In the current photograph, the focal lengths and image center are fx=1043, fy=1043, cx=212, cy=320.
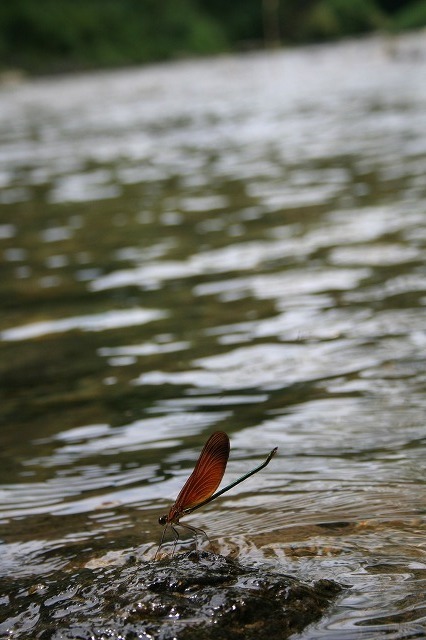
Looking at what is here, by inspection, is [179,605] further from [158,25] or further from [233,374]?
[158,25]

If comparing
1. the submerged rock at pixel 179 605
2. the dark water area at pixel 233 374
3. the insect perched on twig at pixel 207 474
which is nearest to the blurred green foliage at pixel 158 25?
the dark water area at pixel 233 374

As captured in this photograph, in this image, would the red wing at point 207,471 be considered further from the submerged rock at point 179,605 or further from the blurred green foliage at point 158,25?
the blurred green foliage at point 158,25

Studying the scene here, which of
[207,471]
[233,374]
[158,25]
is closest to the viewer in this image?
[207,471]

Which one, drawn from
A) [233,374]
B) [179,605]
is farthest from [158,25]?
[179,605]

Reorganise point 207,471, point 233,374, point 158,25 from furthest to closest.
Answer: point 158,25 < point 233,374 < point 207,471

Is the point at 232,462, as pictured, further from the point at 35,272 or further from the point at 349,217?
the point at 349,217

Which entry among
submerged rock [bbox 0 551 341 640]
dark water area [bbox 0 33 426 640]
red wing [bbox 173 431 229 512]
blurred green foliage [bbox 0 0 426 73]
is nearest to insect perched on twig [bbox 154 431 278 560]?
red wing [bbox 173 431 229 512]

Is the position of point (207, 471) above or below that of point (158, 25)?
above
